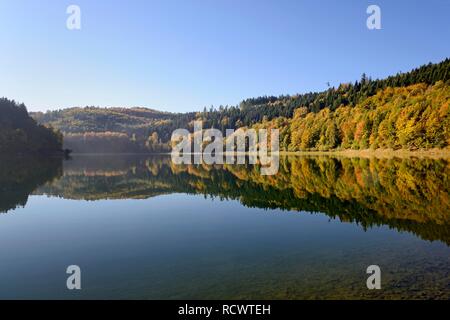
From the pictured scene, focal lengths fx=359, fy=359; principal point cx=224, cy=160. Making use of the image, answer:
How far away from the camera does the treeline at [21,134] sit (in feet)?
464

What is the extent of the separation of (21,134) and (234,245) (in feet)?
498

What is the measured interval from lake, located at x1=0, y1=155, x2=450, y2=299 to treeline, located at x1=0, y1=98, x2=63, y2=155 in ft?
396

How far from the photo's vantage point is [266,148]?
635 ft

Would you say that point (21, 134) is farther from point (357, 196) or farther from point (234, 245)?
point (234, 245)

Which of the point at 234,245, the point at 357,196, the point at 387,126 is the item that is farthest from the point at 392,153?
the point at 234,245

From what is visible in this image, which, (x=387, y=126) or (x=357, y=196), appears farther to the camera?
(x=387, y=126)

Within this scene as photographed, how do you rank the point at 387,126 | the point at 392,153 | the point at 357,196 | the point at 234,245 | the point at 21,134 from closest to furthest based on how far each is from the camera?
the point at 234,245 < the point at 357,196 < the point at 392,153 < the point at 387,126 < the point at 21,134

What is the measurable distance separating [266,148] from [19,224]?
17243 centimetres

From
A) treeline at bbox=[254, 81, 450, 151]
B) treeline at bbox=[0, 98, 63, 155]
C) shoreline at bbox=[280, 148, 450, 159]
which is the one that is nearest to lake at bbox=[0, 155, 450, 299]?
shoreline at bbox=[280, 148, 450, 159]

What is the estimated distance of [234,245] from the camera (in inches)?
774

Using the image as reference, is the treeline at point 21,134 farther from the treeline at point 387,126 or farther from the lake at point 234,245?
the lake at point 234,245

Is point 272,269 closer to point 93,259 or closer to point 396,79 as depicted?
point 93,259

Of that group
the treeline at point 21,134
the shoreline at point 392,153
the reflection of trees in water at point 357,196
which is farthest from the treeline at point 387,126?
the treeline at point 21,134
